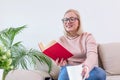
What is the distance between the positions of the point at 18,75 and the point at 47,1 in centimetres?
129

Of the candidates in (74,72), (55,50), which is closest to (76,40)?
(55,50)

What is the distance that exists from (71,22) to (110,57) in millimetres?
743

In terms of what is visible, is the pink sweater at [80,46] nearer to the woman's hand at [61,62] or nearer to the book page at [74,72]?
the woman's hand at [61,62]

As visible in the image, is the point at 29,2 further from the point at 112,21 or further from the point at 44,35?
the point at 112,21

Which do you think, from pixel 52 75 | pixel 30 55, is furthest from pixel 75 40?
pixel 30 55

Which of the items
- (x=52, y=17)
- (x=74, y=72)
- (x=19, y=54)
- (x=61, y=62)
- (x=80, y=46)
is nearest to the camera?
(x=74, y=72)

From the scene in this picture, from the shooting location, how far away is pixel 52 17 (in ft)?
10.3

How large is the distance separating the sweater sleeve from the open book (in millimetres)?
174

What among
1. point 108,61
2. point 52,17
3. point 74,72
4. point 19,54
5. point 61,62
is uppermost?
point 52,17

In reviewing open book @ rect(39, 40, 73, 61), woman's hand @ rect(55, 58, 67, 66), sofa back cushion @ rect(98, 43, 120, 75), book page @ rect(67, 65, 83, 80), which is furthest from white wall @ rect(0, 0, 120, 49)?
book page @ rect(67, 65, 83, 80)

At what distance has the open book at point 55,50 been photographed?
5.33 feet

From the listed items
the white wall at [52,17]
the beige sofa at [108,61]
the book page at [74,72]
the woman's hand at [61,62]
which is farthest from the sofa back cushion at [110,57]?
the book page at [74,72]

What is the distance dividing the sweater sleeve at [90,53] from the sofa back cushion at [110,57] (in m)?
0.59

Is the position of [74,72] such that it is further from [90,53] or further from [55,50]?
[90,53]
